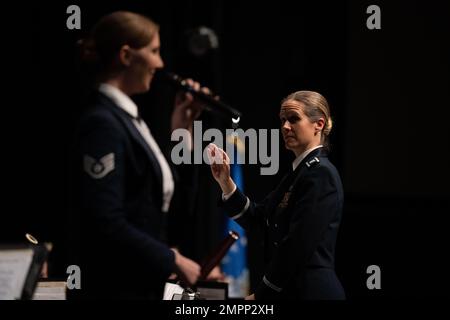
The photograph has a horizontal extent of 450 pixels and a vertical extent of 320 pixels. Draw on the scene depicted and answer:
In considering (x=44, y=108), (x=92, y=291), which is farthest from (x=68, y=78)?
(x=92, y=291)

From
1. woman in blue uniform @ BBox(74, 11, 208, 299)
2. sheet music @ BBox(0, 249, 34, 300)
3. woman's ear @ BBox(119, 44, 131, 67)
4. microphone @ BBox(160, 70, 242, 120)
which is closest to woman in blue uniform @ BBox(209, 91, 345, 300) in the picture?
microphone @ BBox(160, 70, 242, 120)

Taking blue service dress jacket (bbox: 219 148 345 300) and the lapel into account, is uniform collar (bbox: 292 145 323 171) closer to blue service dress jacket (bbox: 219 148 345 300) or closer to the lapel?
blue service dress jacket (bbox: 219 148 345 300)

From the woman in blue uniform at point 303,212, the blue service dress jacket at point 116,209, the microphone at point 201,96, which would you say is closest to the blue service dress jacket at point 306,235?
the woman in blue uniform at point 303,212

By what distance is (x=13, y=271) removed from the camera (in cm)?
185

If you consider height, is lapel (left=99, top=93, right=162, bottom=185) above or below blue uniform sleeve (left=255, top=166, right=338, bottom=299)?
above

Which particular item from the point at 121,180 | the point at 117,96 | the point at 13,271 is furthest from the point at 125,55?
the point at 13,271

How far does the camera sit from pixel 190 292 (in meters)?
2.33

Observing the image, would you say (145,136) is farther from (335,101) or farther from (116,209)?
(335,101)

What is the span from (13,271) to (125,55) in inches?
26.2

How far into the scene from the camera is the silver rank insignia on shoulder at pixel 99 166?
5.57ft

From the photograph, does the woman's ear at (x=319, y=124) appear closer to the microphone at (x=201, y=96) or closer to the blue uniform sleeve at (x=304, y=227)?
the blue uniform sleeve at (x=304, y=227)

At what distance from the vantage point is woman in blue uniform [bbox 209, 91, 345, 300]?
2.03 metres

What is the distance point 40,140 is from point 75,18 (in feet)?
3.07

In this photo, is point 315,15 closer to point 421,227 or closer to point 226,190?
point 421,227
